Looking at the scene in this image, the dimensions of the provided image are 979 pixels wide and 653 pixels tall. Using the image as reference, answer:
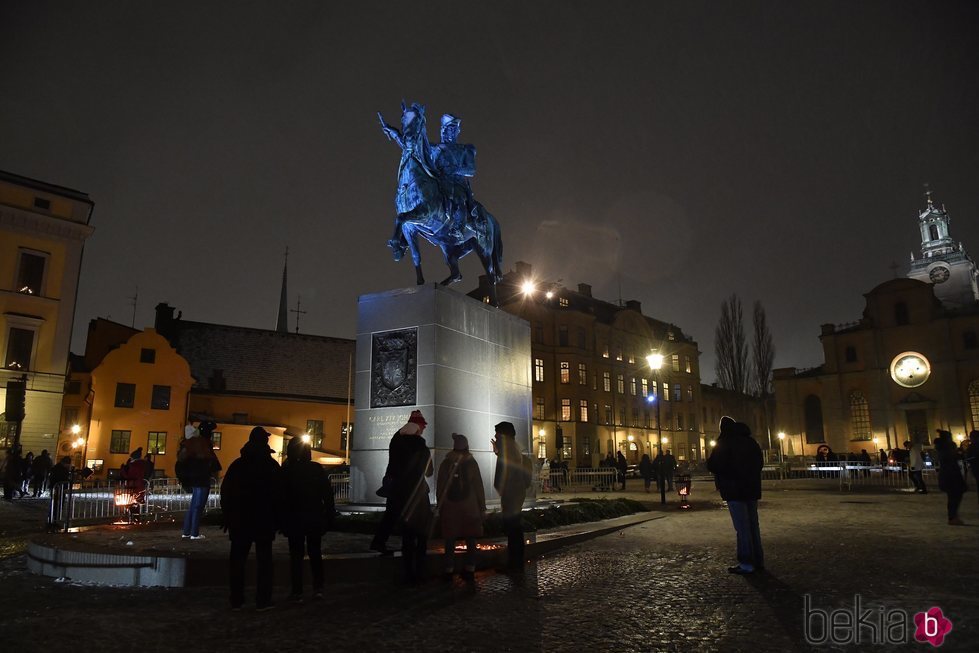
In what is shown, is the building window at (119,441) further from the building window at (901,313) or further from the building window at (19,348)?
the building window at (901,313)

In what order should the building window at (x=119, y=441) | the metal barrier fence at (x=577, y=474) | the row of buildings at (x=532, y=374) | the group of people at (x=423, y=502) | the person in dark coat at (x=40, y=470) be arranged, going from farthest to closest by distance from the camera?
the building window at (x=119, y=441)
the row of buildings at (x=532, y=374)
the metal barrier fence at (x=577, y=474)
the person in dark coat at (x=40, y=470)
the group of people at (x=423, y=502)

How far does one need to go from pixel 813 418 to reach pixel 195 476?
60881 mm

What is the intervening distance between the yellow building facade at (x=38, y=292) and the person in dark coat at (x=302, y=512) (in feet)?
108

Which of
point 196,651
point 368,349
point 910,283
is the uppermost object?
point 910,283

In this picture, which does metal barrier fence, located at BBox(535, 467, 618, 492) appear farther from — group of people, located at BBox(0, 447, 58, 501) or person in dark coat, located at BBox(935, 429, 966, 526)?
group of people, located at BBox(0, 447, 58, 501)

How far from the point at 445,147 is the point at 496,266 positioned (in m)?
2.93

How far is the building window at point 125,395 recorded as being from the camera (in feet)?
130

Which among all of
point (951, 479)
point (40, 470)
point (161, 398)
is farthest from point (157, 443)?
point (951, 479)

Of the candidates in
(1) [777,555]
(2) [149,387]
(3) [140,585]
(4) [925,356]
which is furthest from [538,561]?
(4) [925,356]

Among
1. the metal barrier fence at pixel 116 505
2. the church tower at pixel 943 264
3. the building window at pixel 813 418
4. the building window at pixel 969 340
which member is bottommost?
the metal barrier fence at pixel 116 505

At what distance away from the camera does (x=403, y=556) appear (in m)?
7.57

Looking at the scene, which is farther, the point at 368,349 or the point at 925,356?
the point at 925,356

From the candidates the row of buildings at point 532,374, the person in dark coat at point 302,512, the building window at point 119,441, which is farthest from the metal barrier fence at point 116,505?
the building window at point 119,441

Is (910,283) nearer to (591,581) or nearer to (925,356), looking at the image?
(925,356)
